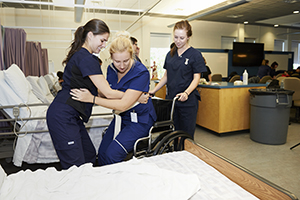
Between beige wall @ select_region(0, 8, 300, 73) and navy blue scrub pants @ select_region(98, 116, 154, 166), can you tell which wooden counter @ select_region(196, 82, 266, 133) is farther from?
beige wall @ select_region(0, 8, 300, 73)

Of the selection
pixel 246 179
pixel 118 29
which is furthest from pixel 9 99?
pixel 118 29

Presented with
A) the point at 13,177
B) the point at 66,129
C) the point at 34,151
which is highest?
the point at 66,129

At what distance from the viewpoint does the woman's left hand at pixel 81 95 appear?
60.5 inches

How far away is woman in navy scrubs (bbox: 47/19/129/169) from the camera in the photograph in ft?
5.00

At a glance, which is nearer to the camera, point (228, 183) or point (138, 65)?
point (228, 183)

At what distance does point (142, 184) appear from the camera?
1062 millimetres

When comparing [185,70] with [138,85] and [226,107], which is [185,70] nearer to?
[138,85]

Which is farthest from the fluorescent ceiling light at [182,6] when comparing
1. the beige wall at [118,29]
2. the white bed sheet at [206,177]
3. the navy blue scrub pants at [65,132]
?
the white bed sheet at [206,177]

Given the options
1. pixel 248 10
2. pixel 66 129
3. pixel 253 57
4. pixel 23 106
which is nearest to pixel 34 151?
pixel 23 106

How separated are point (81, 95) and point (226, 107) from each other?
2.94m

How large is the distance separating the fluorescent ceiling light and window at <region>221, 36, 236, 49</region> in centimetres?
270

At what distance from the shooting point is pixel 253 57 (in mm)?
10562

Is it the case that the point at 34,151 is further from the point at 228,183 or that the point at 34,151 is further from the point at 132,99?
the point at 228,183

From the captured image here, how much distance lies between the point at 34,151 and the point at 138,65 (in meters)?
1.54
